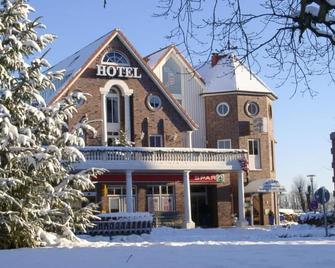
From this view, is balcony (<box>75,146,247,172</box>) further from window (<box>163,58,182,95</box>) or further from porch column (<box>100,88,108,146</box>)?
window (<box>163,58,182,95</box>)

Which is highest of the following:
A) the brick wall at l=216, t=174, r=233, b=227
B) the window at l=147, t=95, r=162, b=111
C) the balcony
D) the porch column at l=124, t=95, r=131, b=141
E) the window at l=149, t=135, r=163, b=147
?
the window at l=147, t=95, r=162, b=111

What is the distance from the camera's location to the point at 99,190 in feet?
137

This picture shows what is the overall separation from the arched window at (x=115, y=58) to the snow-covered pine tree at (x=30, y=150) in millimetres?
21796

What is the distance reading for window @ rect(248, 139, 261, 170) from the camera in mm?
49000

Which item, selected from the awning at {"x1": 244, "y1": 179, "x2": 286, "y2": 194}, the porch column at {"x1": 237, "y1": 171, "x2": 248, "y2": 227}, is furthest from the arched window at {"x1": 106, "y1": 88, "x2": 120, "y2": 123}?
the awning at {"x1": 244, "y1": 179, "x2": 286, "y2": 194}

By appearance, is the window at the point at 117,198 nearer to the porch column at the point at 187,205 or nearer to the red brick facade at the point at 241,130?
the porch column at the point at 187,205

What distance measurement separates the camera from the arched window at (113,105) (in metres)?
43.8

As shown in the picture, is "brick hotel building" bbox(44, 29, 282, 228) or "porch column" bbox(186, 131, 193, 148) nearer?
"brick hotel building" bbox(44, 29, 282, 228)

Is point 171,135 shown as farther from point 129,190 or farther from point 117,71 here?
point 129,190

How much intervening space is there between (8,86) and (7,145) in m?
2.00

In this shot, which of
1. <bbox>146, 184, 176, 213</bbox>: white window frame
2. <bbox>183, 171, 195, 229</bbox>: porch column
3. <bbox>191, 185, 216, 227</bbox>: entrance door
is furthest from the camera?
<bbox>191, 185, 216, 227</bbox>: entrance door

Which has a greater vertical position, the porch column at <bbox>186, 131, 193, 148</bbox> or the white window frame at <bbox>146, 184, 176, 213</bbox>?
the porch column at <bbox>186, 131, 193, 148</bbox>

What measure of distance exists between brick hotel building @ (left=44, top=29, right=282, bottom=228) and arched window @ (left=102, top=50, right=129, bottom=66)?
0.21 feet

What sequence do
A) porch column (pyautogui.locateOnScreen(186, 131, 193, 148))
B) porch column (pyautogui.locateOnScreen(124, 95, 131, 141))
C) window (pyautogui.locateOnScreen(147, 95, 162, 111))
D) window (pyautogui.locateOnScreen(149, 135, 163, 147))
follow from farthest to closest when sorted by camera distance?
porch column (pyautogui.locateOnScreen(186, 131, 193, 148)) → window (pyautogui.locateOnScreen(149, 135, 163, 147)) → window (pyautogui.locateOnScreen(147, 95, 162, 111)) → porch column (pyautogui.locateOnScreen(124, 95, 131, 141))
